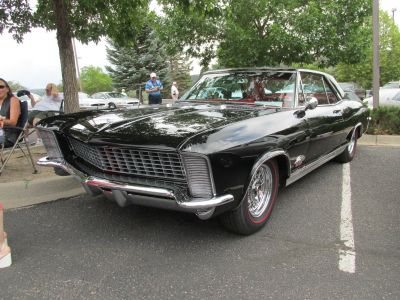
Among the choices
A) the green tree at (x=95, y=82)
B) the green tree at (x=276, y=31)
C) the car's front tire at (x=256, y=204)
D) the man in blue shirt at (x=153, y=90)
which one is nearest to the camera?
the car's front tire at (x=256, y=204)

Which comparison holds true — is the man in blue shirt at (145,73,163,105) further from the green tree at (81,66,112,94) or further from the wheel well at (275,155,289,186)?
the green tree at (81,66,112,94)

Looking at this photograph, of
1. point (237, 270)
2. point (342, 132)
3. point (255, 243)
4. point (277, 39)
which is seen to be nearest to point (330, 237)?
point (255, 243)

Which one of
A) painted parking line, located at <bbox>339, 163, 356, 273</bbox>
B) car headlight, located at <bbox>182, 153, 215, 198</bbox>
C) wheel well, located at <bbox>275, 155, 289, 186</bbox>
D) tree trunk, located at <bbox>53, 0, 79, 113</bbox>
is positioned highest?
tree trunk, located at <bbox>53, 0, 79, 113</bbox>

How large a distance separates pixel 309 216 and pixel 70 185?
9.14 feet

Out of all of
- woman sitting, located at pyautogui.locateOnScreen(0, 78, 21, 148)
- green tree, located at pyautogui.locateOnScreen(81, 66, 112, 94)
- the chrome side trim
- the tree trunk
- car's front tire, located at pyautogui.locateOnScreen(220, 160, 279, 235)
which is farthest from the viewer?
green tree, located at pyautogui.locateOnScreen(81, 66, 112, 94)

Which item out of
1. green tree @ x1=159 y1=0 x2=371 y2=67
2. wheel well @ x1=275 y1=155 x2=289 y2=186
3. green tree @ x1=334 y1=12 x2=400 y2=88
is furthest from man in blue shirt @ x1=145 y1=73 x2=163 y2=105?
green tree @ x1=334 y1=12 x2=400 y2=88

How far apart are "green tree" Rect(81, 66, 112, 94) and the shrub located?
54103 mm

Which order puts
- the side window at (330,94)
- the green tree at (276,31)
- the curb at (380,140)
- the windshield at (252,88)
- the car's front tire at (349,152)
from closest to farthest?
the windshield at (252,88) → the side window at (330,94) → the car's front tire at (349,152) → the curb at (380,140) → the green tree at (276,31)

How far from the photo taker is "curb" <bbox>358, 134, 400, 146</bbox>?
765cm

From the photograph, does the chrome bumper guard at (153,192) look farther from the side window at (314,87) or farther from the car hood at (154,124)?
the side window at (314,87)

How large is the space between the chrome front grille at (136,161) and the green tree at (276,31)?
5.42 m

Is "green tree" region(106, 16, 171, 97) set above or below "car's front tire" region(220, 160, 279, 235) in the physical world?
above

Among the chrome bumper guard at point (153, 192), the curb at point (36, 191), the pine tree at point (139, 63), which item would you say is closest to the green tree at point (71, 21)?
the curb at point (36, 191)

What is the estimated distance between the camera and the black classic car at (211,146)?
2805 millimetres
